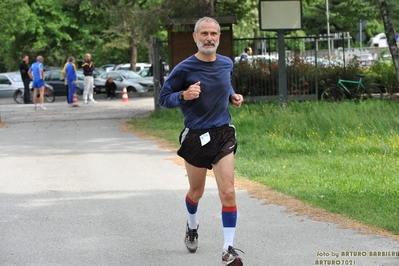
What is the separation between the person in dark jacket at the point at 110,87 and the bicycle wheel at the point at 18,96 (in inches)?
139

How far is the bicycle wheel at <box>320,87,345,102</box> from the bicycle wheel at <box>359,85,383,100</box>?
35.4 inches

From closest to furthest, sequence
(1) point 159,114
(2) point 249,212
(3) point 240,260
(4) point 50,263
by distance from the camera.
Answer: (3) point 240,260
(4) point 50,263
(2) point 249,212
(1) point 159,114

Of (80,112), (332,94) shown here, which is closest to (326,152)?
(332,94)

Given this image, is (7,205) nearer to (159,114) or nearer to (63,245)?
(63,245)

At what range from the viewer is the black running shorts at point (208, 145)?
7020mm

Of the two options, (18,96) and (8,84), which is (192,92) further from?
(8,84)

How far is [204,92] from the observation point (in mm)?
6977

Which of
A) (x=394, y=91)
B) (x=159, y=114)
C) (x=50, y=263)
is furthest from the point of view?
(x=394, y=91)

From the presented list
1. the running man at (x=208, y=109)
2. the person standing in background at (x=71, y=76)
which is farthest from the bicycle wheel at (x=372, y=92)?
the running man at (x=208, y=109)

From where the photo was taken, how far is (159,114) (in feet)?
79.9

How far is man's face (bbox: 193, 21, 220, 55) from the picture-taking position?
6.91m

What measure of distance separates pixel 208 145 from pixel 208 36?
851 millimetres

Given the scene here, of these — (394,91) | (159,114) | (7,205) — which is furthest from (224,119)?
(394,91)

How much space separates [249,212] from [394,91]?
19202mm
